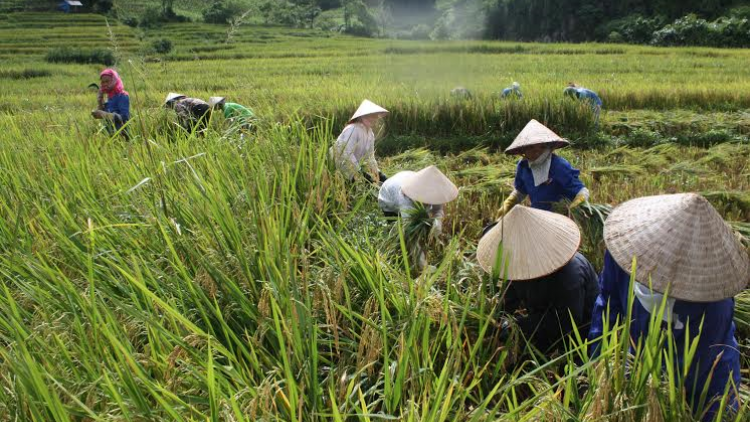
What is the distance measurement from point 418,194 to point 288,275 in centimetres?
150

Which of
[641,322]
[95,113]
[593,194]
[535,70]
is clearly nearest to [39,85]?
[95,113]

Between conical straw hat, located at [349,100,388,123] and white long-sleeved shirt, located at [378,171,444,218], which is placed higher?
conical straw hat, located at [349,100,388,123]

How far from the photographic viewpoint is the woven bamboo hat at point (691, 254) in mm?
1347

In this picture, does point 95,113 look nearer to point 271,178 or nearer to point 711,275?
point 271,178

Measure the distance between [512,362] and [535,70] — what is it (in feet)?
43.3

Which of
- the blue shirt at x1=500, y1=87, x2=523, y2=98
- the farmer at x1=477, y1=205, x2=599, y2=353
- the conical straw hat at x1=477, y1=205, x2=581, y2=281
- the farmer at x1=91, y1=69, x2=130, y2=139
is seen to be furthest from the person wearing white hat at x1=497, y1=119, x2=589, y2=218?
the blue shirt at x1=500, y1=87, x2=523, y2=98

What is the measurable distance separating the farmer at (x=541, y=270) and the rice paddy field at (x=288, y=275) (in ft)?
0.33

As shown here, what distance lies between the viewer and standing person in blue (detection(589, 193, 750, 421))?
4.43 ft

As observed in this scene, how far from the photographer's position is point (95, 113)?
14.6 ft

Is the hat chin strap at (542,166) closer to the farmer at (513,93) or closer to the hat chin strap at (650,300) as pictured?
the hat chin strap at (650,300)

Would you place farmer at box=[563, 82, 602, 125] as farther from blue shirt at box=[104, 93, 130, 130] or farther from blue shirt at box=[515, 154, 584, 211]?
blue shirt at box=[104, 93, 130, 130]

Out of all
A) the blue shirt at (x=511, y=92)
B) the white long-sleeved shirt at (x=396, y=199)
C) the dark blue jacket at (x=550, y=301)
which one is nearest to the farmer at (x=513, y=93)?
the blue shirt at (x=511, y=92)

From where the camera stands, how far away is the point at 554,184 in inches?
116

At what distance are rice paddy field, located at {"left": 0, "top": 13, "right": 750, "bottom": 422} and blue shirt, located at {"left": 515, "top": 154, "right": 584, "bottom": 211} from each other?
0.80 ft
